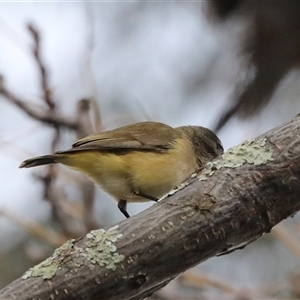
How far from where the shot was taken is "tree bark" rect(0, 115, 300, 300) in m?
1.28

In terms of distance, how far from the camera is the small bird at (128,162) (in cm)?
249

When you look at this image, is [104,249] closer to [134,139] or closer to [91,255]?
[91,255]

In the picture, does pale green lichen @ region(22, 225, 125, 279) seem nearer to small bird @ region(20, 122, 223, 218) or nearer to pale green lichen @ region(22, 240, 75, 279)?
pale green lichen @ region(22, 240, 75, 279)

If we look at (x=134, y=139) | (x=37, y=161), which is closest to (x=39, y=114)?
(x=37, y=161)

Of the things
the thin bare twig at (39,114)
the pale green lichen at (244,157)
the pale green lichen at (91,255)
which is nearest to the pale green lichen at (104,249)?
the pale green lichen at (91,255)

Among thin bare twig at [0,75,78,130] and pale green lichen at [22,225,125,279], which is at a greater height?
thin bare twig at [0,75,78,130]

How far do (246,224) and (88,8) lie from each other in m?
1.86

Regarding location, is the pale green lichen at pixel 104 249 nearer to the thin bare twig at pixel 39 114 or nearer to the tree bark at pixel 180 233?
the tree bark at pixel 180 233

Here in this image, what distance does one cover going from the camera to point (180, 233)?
1.31 m

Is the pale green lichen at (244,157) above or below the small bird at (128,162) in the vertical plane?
below

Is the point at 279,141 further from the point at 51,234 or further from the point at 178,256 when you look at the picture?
the point at 51,234

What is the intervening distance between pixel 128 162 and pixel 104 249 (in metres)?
1.26

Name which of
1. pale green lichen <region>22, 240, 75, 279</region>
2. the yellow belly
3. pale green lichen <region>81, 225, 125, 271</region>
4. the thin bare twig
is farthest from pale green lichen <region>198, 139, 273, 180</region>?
the thin bare twig

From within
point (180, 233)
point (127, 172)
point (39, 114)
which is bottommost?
point (180, 233)
